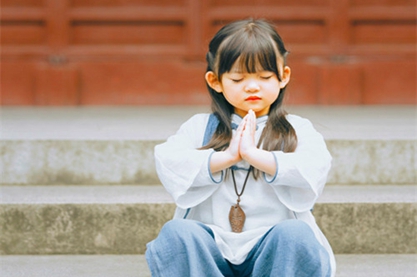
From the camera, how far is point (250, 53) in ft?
7.00

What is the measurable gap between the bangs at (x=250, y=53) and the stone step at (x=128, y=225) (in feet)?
2.88

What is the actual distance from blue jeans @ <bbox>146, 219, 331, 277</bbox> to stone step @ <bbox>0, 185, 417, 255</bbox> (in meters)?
0.79

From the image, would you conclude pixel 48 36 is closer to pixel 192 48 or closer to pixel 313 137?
pixel 192 48

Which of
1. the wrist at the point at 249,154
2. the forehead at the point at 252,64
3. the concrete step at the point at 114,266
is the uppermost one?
the forehead at the point at 252,64

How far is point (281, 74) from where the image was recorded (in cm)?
219

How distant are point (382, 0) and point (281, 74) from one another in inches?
144

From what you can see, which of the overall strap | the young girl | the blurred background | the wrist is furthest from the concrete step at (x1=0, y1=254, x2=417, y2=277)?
the blurred background

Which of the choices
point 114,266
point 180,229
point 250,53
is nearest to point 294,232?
point 180,229

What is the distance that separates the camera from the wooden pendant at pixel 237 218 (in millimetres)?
2148

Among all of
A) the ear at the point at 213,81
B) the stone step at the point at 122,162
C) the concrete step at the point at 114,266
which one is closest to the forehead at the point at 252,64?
the ear at the point at 213,81

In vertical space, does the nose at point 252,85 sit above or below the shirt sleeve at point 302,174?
above

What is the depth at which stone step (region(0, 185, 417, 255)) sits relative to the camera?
9.45 ft

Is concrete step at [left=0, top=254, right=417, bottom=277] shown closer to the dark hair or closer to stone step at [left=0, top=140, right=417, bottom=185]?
stone step at [left=0, top=140, right=417, bottom=185]

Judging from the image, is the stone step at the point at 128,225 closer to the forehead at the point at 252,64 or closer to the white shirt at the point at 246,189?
the white shirt at the point at 246,189
